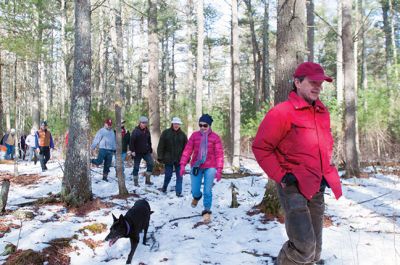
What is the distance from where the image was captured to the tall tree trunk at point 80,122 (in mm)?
7430

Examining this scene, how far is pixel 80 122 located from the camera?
24.6ft

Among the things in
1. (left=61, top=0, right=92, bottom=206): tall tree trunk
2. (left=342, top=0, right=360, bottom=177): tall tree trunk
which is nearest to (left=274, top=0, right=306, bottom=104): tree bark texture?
(left=61, top=0, right=92, bottom=206): tall tree trunk

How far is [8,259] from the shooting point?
4410mm

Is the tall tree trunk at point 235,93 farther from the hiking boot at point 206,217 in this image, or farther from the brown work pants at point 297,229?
the brown work pants at point 297,229

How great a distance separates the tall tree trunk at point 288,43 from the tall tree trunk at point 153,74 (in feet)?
27.3

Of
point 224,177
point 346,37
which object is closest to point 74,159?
point 224,177

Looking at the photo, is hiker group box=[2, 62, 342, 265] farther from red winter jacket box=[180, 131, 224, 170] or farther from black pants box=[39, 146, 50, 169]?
black pants box=[39, 146, 50, 169]

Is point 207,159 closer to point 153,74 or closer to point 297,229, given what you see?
point 297,229

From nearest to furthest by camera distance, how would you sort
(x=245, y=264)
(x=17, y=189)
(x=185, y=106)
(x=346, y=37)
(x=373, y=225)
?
1. (x=245, y=264)
2. (x=373, y=225)
3. (x=17, y=189)
4. (x=346, y=37)
5. (x=185, y=106)

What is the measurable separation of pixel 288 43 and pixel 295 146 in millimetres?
3708

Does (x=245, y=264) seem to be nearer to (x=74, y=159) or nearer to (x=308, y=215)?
(x=308, y=215)

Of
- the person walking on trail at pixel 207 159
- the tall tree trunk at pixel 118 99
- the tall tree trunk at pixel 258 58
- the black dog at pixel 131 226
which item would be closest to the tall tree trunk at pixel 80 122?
the tall tree trunk at pixel 118 99

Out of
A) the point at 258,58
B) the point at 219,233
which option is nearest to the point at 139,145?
the point at 219,233

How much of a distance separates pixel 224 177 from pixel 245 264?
7.59 meters
